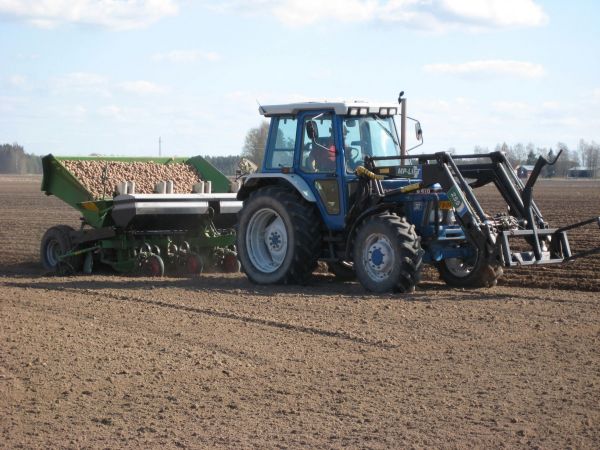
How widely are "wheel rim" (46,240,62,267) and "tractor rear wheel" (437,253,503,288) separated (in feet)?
18.6

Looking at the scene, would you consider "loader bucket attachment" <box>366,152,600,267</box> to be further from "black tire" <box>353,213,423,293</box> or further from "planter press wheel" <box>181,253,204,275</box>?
"planter press wheel" <box>181,253,204,275</box>

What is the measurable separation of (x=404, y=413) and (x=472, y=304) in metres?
4.59

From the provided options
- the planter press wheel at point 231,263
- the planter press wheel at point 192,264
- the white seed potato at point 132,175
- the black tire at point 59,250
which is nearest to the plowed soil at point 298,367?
the planter press wheel at point 192,264

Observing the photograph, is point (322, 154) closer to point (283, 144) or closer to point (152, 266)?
point (283, 144)

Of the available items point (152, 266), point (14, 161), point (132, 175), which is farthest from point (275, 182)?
point (14, 161)

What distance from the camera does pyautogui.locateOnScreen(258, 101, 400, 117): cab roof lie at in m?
12.1

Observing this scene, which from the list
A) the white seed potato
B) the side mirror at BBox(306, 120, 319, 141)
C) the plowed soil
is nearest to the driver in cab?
the side mirror at BBox(306, 120, 319, 141)

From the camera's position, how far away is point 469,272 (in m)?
12.2

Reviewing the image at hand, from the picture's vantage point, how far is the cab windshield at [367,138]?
12.3 meters

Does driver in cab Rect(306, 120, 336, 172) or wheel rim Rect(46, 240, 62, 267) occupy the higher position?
driver in cab Rect(306, 120, 336, 172)

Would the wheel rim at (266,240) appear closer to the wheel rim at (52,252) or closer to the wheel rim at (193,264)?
the wheel rim at (193,264)

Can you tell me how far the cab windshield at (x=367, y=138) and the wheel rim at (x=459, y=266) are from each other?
149cm

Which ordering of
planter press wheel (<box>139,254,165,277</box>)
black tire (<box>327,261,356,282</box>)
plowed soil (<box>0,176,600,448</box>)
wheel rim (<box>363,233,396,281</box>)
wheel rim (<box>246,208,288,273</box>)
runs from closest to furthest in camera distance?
plowed soil (<box>0,176,600,448</box>)
wheel rim (<box>363,233,396,281</box>)
wheel rim (<box>246,208,288,273</box>)
black tire (<box>327,261,356,282</box>)
planter press wheel (<box>139,254,165,277</box>)

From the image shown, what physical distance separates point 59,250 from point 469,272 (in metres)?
5.99
